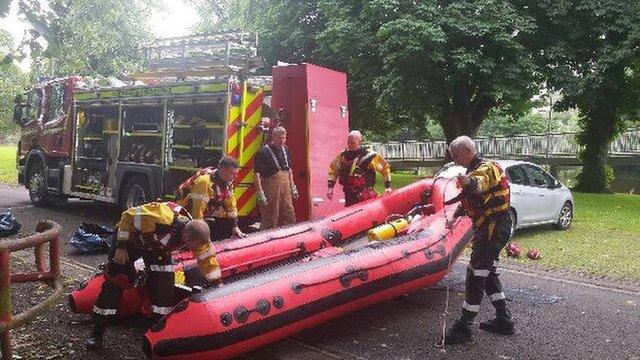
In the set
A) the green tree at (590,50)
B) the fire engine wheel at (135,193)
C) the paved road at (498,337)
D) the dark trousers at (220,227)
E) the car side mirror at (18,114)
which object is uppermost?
the green tree at (590,50)

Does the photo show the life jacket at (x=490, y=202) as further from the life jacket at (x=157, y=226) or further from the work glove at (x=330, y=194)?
the work glove at (x=330, y=194)

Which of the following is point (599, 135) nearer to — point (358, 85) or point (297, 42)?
→ point (358, 85)

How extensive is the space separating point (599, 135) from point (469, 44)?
6.69 meters

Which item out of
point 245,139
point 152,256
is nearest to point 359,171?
point 245,139

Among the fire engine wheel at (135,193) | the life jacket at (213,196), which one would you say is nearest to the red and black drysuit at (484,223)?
the life jacket at (213,196)

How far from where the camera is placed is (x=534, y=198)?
10539 mm

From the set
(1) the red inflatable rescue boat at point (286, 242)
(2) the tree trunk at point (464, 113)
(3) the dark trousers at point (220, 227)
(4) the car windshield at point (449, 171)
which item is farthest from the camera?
(2) the tree trunk at point (464, 113)

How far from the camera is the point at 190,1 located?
36.9m

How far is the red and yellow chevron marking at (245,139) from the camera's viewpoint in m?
8.79

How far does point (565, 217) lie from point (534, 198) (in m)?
1.69

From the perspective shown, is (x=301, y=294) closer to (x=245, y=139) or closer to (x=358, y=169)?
(x=358, y=169)

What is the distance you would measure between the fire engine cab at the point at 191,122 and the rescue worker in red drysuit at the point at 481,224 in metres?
3.76

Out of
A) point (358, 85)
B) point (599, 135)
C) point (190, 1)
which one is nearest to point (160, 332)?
point (358, 85)

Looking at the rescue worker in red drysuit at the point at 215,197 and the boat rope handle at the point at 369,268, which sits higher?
the rescue worker in red drysuit at the point at 215,197
